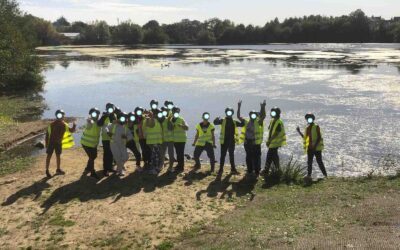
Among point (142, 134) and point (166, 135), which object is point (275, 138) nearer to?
point (166, 135)

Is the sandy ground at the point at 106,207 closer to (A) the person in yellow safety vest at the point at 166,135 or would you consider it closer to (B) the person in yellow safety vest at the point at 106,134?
(B) the person in yellow safety vest at the point at 106,134

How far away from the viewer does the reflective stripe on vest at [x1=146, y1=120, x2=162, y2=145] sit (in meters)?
13.4

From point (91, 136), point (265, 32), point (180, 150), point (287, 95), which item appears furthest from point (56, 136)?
point (265, 32)

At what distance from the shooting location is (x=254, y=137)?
13.4 meters

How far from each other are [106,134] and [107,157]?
729 mm

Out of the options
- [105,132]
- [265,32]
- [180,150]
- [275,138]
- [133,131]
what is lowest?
[180,150]

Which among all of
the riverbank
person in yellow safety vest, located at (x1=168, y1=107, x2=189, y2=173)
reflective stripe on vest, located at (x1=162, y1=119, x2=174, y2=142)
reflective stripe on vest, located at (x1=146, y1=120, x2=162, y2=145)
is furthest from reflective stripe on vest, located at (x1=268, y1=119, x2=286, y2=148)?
reflective stripe on vest, located at (x1=146, y1=120, x2=162, y2=145)

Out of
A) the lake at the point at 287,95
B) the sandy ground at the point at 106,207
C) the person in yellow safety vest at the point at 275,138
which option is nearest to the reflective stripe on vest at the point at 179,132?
the sandy ground at the point at 106,207

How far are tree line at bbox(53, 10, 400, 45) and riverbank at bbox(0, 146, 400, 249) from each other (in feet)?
398

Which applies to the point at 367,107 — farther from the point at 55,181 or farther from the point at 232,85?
the point at 55,181

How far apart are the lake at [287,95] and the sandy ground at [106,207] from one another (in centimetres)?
569

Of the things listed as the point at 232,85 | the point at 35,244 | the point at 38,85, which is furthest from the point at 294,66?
the point at 35,244

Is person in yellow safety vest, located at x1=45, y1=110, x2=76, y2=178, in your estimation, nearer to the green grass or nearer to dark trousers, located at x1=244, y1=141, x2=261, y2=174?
dark trousers, located at x1=244, y1=141, x2=261, y2=174

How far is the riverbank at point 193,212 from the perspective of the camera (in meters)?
8.93
